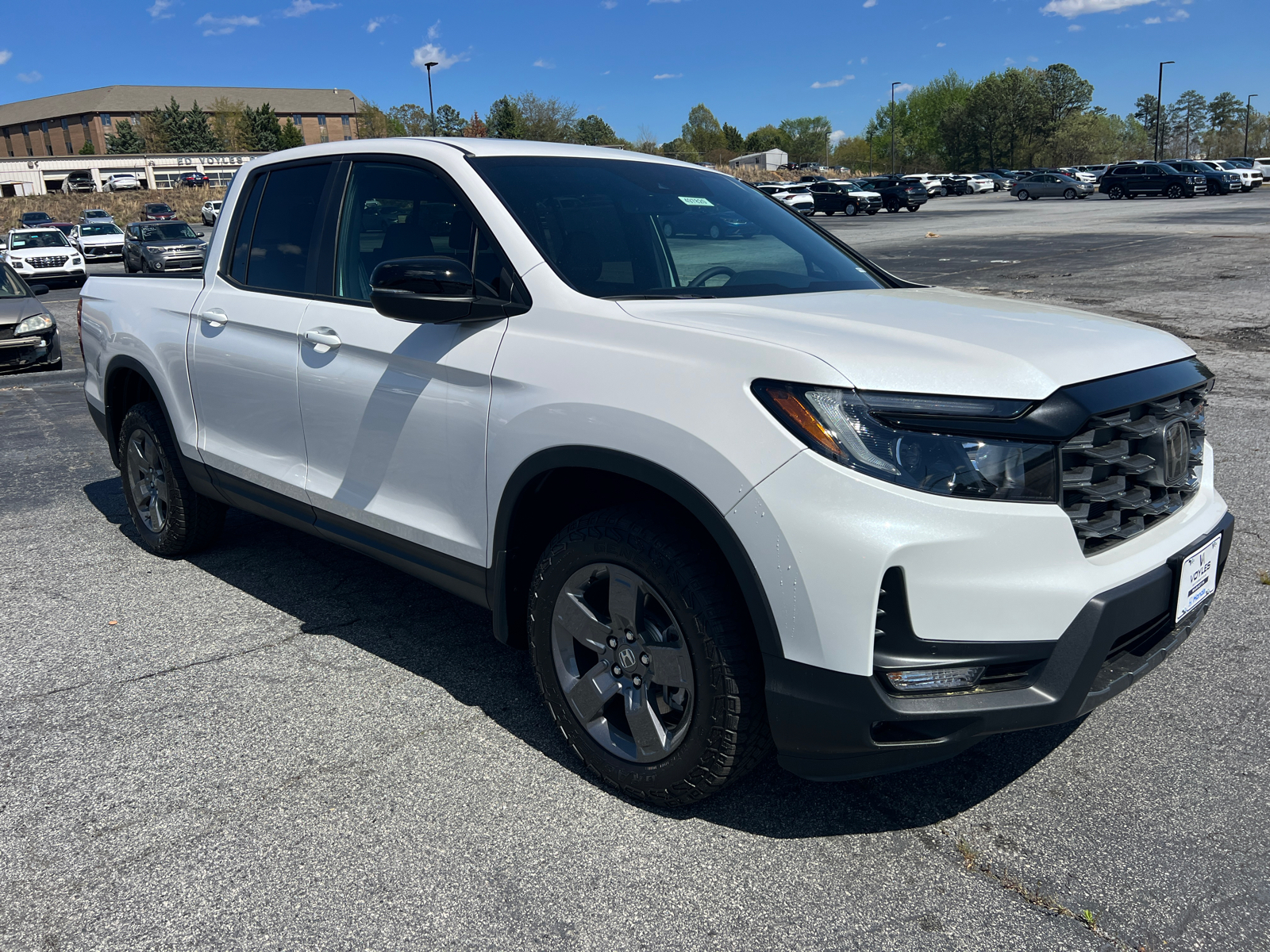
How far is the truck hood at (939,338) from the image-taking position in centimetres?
229

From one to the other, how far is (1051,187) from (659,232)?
59.8m

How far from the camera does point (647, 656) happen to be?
2693mm

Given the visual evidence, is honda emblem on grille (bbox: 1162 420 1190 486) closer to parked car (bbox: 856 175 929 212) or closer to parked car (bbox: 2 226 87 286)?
parked car (bbox: 2 226 87 286)

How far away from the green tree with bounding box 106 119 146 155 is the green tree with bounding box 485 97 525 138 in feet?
130

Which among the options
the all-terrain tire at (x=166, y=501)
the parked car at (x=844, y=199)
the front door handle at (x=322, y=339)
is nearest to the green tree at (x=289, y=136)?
the parked car at (x=844, y=199)

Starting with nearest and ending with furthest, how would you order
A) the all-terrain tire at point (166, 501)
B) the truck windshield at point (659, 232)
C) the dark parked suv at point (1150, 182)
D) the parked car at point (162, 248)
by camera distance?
the truck windshield at point (659, 232), the all-terrain tire at point (166, 501), the parked car at point (162, 248), the dark parked suv at point (1150, 182)

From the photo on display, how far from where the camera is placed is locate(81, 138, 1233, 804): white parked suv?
225 cm

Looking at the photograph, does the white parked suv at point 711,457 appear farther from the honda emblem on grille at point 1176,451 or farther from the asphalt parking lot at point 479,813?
the asphalt parking lot at point 479,813

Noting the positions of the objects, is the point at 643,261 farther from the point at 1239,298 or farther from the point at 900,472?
the point at 1239,298

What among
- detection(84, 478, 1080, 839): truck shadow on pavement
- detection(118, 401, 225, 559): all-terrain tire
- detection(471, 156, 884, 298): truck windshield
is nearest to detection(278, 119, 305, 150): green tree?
detection(118, 401, 225, 559): all-terrain tire

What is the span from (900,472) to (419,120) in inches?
3563

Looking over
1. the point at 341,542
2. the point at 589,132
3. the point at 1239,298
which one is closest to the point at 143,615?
the point at 341,542

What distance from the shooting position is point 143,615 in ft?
14.2

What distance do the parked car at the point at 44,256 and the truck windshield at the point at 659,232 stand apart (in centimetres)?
2842
